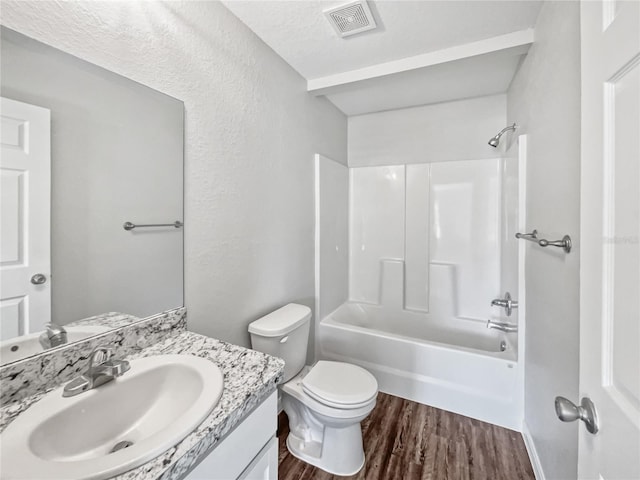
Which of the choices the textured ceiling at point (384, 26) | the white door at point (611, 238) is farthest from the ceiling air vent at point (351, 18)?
the white door at point (611, 238)

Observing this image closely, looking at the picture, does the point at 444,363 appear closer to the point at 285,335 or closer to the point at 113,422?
the point at 285,335

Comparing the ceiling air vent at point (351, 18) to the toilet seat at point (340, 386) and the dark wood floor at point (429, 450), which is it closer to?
the toilet seat at point (340, 386)

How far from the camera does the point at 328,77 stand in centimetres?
206

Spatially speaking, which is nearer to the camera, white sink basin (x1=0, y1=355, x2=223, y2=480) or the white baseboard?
white sink basin (x1=0, y1=355, x2=223, y2=480)

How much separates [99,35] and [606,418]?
1.70 metres

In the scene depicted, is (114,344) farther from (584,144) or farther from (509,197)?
(509,197)

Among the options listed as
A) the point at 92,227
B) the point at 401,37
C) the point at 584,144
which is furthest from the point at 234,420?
the point at 401,37

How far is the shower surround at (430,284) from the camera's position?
1.90 m

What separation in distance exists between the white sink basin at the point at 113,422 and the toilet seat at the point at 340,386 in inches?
30.6

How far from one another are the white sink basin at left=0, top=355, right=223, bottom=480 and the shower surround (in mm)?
1510

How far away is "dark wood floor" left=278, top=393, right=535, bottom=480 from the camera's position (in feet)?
4.87

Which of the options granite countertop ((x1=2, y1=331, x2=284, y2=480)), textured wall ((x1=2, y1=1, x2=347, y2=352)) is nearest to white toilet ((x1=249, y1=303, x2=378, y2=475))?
textured wall ((x1=2, y1=1, x2=347, y2=352))

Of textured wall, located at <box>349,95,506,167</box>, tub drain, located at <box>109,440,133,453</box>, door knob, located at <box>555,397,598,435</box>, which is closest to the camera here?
door knob, located at <box>555,397,598,435</box>

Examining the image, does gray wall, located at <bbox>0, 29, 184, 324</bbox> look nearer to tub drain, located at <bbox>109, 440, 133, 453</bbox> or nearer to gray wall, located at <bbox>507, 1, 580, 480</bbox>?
tub drain, located at <bbox>109, 440, 133, 453</bbox>
